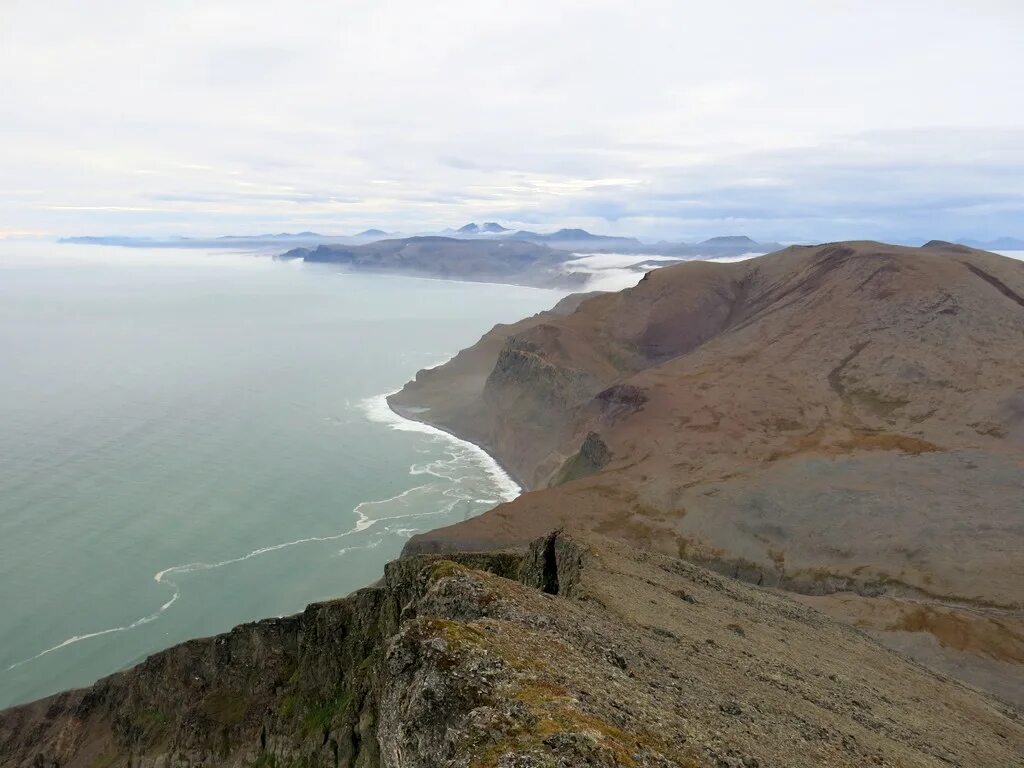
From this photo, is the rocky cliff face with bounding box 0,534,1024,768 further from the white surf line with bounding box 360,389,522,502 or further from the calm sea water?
the white surf line with bounding box 360,389,522,502

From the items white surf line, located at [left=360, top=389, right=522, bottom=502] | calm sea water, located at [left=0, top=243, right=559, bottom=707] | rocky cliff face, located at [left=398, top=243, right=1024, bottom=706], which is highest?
rocky cliff face, located at [left=398, top=243, right=1024, bottom=706]

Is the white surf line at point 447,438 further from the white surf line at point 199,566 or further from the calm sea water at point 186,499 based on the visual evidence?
the white surf line at point 199,566

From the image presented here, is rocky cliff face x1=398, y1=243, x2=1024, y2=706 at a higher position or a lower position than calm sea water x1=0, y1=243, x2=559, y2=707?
higher

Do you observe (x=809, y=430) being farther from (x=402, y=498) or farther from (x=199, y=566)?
(x=199, y=566)

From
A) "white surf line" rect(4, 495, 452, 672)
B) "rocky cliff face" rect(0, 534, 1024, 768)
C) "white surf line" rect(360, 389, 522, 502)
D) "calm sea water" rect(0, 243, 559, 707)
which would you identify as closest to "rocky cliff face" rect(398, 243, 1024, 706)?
"white surf line" rect(360, 389, 522, 502)

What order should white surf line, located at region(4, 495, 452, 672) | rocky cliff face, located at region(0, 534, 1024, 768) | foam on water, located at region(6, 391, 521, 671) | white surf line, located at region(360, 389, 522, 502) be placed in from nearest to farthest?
1. rocky cliff face, located at region(0, 534, 1024, 768)
2. white surf line, located at region(4, 495, 452, 672)
3. foam on water, located at region(6, 391, 521, 671)
4. white surf line, located at region(360, 389, 522, 502)

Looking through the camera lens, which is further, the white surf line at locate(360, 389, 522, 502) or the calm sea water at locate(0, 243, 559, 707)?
the white surf line at locate(360, 389, 522, 502)

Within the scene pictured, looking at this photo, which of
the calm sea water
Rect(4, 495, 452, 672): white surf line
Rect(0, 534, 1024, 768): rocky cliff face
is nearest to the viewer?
Rect(0, 534, 1024, 768): rocky cliff face

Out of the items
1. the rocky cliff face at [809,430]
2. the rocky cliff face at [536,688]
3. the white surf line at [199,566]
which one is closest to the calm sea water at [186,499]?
the white surf line at [199,566]

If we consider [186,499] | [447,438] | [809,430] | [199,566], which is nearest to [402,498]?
[186,499]
